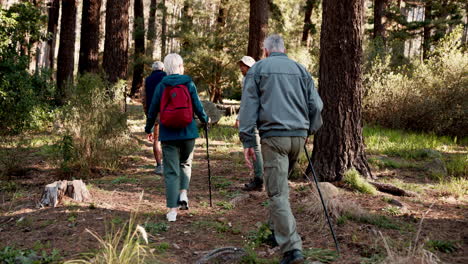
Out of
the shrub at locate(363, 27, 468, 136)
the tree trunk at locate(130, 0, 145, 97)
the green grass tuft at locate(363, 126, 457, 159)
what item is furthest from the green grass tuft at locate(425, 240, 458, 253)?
the tree trunk at locate(130, 0, 145, 97)

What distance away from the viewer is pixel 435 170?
8305 mm

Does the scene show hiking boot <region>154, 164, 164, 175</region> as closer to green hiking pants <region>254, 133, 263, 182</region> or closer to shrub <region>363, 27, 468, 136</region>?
green hiking pants <region>254, 133, 263, 182</region>

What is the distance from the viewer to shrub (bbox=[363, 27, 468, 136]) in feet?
42.3

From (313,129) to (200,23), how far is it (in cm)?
1805

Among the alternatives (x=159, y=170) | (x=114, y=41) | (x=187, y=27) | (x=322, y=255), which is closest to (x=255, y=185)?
(x=159, y=170)

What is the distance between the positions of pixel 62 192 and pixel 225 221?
2.22 metres

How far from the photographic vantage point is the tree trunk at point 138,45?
23312 millimetres

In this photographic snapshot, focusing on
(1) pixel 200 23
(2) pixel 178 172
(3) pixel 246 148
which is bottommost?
(2) pixel 178 172

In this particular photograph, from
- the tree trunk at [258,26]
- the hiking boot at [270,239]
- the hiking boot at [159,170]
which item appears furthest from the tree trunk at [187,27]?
the hiking boot at [270,239]

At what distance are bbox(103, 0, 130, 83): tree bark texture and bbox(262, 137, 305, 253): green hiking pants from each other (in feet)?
26.3

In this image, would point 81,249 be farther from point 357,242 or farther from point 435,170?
point 435,170

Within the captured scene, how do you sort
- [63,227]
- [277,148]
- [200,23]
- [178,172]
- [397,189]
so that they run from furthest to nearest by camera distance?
[200,23], [397,189], [178,172], [63,227], [277,148]

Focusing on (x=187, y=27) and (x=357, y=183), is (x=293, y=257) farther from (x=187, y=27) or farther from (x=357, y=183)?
(x=187, y=27)

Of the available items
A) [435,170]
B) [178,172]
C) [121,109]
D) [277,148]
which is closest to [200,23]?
[121,109]
